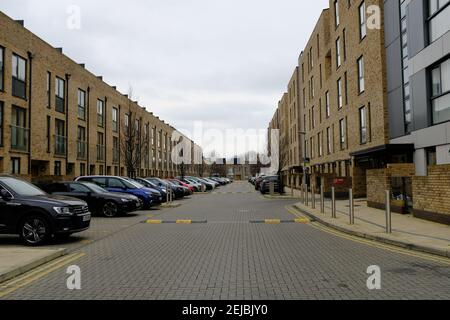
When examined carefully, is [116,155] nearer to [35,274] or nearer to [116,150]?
[116,150]

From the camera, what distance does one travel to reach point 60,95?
3031 centimetres

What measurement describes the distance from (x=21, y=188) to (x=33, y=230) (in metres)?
1.26

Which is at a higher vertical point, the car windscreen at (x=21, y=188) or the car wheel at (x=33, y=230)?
the car windscreen at (x=21, y=188)

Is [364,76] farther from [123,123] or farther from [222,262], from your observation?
[123,123]

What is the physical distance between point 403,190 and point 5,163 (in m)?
19.4

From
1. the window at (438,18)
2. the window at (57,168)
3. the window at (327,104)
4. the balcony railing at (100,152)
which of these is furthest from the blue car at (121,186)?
the window at (327,104)

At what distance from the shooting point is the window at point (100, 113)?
3819cm

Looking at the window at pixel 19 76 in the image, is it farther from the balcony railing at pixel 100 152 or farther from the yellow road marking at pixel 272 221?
the yellow road marking at pixel 272 221

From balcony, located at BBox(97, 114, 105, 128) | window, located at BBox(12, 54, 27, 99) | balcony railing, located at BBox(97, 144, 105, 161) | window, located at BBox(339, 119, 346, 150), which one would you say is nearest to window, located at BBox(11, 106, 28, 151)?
window, located at BBox(12, 54, 27, 99)

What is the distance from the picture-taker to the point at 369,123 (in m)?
24.6

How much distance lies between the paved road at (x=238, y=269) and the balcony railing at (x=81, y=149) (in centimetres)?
2278

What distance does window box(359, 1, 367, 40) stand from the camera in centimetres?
2493

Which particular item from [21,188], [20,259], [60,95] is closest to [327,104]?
[60,95]

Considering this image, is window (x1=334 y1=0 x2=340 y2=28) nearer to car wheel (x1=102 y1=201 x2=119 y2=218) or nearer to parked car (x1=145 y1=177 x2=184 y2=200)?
parked car (x1=145 y1=177 x2=184 y2=200)
